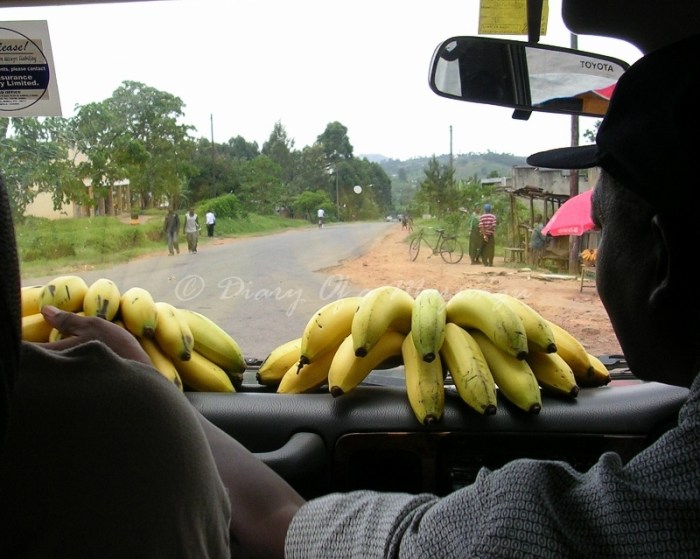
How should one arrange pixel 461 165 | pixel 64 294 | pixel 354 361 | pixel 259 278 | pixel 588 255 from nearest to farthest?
pixel 354 361 → pixel 64 294 → pixel 588 255 → pixel 461 165 → pixel 259 278

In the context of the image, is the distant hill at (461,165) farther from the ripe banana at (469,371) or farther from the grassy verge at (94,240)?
the ripe banana at (469,371)

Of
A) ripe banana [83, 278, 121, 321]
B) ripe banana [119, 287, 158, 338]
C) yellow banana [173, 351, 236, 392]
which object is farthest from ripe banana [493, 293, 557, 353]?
ripe banana [83, 278, 121, 321]

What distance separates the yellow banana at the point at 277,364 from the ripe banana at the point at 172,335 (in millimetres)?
259

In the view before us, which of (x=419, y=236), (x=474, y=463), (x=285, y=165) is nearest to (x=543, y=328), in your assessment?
(x=474, y=463)

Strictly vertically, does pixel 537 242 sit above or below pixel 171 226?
below

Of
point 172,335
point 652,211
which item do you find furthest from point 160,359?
point 652,211

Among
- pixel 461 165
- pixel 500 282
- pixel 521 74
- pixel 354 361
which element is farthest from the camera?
pixel 461 165

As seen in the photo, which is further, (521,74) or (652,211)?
(521,74)

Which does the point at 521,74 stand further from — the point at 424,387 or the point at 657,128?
the point at 657,128

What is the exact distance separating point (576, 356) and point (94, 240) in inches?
67.9

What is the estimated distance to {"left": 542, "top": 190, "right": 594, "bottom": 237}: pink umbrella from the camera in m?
2.22

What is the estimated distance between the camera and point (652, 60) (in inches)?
40.7

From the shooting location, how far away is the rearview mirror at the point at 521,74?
1.95 m

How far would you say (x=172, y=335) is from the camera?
90.0 inches
